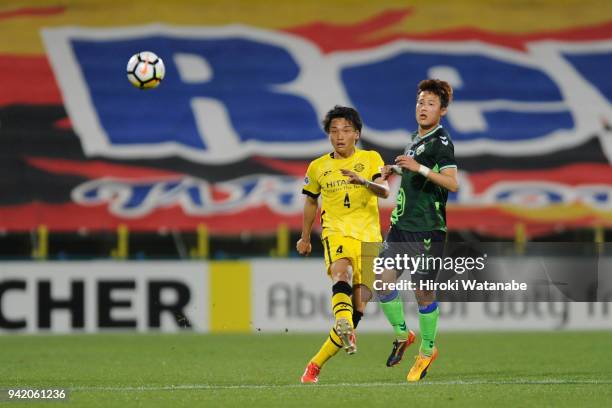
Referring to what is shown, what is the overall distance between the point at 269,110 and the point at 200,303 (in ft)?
13.2

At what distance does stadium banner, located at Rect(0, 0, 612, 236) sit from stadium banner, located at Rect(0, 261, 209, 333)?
2061 millimetres

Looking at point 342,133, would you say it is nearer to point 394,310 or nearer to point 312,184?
point 312,184

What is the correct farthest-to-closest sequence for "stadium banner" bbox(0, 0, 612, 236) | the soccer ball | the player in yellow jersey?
"stadium banner" bbox(0, 0, 612, 236)
the soccer ball
the player in yellow jersey

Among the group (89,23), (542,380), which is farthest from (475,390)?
(89,23)

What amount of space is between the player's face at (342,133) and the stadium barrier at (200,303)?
629 centimetres

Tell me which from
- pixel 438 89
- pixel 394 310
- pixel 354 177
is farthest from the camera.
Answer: pixel 394 310

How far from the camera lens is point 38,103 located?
55.1 feet

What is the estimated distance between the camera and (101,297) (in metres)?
14.0

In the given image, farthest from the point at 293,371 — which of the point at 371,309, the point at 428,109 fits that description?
the point at 371,309

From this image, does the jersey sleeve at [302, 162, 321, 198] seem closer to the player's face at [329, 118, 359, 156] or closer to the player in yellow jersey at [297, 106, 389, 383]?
the player in yellow jersey at [297, 106, 389, 383]

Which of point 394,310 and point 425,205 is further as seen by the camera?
point 394,310

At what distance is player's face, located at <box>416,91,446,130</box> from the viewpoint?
7.78m

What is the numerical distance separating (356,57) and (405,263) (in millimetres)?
10076

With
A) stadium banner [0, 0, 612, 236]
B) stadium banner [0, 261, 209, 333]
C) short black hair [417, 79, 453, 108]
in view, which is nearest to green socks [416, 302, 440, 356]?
short black hair [417, 79, 453, 108]
